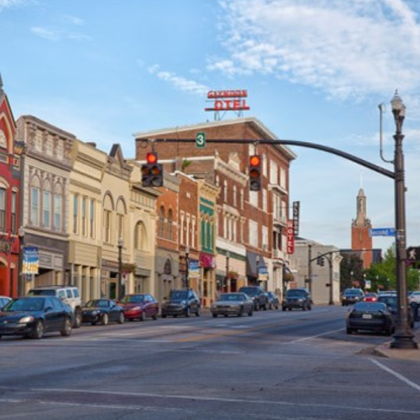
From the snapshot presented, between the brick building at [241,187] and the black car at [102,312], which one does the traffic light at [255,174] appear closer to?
the black car at [102,312]

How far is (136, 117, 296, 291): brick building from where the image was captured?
87938 mm

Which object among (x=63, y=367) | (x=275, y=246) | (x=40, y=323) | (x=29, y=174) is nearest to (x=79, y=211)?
(x=29, y=174)

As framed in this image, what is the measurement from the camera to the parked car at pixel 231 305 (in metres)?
54.7

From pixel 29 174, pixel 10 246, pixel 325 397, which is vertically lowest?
pixel 325 397

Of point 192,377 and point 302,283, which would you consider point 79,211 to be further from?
point 302,283

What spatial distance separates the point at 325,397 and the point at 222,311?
39.8 m

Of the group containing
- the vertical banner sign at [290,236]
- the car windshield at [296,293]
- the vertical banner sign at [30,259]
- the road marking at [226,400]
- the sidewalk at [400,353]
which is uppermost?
the vertical banner sign at [290,236]

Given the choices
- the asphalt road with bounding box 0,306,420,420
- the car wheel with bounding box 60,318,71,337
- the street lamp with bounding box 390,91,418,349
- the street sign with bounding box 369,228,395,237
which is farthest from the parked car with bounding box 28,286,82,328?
the street lamp with bounding box 390,91,418,349

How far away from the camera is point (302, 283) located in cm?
A: 14400

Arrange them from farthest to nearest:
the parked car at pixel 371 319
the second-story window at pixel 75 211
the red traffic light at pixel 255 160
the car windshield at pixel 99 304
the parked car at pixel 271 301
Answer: the parked car at pixel 271 301, the second-story window at pixel 75 211, the car windshield at pixel 99 304, the parked car at pixel 371 319, the red traffic light at pixel 255 160

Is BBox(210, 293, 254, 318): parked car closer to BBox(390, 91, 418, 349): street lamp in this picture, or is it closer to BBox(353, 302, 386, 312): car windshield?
BBox(353, 302, 386, 312): car windshield

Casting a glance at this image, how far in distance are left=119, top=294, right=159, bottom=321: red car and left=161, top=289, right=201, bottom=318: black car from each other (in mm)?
3086

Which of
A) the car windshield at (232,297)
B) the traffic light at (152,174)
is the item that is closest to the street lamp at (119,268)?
the car windshield at (232,297)

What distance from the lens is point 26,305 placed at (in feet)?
109
